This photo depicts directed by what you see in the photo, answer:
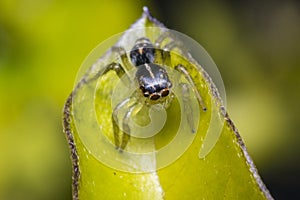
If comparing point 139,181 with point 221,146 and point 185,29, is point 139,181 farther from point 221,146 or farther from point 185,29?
point 185,29

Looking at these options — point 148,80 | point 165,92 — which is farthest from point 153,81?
point 165,92

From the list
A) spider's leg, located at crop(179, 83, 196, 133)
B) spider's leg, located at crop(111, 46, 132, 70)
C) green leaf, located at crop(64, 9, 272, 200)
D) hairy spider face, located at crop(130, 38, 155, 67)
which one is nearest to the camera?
green leaf, located at crop(64, 9, 272, 200)

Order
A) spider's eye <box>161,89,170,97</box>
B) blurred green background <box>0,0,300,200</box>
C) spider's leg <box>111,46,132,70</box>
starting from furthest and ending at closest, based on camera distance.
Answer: blurred green background <box>0,0,300,200</box> → spider's eye <box>161,89,170,97</box> → spider's leg <box>111,46,132,70</box>

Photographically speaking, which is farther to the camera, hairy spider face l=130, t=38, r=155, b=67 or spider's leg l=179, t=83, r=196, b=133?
hairy spider face l=130, t=38, r=155, b=67

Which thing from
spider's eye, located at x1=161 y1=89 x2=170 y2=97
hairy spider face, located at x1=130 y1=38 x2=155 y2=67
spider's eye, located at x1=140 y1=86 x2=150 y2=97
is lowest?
spider's eye, located at x1=161 y1=89 x2=170 y2=97

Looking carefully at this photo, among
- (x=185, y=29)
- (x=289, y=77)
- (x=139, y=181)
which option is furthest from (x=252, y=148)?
(x=139, y=181)

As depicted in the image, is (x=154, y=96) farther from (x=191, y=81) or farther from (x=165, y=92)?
(x=191, y=81)

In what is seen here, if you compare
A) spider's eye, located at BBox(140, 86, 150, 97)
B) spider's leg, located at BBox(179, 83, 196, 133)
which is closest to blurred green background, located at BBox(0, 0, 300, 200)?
spider's eye, located at BBox(140, 86, 150, 97)

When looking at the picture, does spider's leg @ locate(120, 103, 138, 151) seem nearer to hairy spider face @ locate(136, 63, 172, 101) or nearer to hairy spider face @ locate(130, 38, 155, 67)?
hairy spider face @ locate(136, 63, 172, 101)
